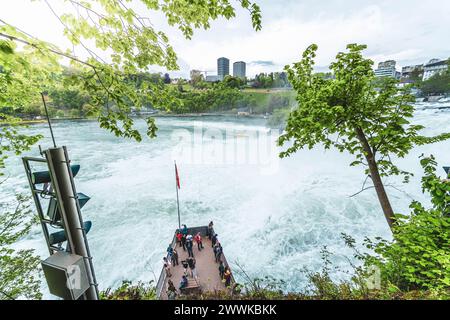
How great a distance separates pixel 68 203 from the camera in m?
2.21

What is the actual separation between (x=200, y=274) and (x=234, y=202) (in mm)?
14257

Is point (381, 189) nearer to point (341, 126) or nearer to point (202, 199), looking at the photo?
point (341, 126)

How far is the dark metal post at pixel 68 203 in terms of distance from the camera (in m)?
2.12

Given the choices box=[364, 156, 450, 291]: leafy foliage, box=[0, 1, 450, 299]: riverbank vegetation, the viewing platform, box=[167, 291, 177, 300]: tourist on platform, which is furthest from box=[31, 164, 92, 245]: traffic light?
box=[167, 291, 177, 300]: tourist on platform

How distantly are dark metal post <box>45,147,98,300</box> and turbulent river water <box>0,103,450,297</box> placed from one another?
47.9 feet

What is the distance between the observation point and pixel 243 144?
163ft

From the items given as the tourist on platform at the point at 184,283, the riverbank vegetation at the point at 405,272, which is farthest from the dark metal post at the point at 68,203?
the tourist on platform at the point at 184,283

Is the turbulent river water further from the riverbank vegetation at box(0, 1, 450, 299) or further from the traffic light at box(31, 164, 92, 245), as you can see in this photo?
the traffic light at box(31, 164, 92, 245)

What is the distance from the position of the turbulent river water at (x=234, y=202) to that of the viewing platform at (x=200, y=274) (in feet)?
14.2

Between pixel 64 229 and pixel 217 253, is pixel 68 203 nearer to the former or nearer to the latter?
pixel 64 229

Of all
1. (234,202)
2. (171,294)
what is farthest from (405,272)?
(234,202)

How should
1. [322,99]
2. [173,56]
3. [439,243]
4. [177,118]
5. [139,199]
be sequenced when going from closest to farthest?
[173,56] < [439,243] < [322,99] < [139,199] < [177,118]

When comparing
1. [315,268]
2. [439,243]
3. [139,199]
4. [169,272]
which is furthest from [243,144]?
[439,243]

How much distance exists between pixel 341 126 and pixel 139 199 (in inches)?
949
